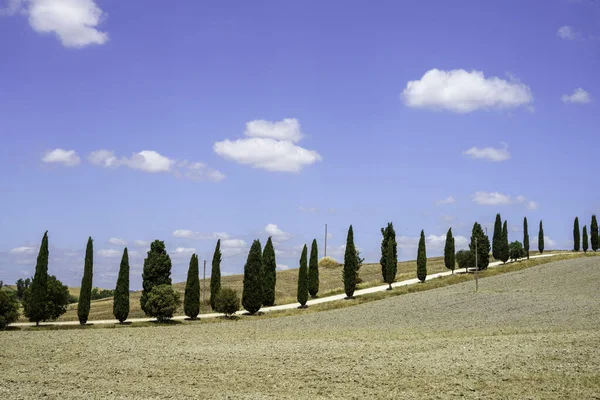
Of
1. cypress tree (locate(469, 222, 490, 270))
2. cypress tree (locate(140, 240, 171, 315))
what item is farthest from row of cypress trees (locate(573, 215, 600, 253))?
cypress tree (locate(140, 240, 171, 315))

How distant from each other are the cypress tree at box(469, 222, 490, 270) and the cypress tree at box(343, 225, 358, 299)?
69.4 ft

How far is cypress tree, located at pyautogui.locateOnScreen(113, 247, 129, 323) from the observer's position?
50281mm

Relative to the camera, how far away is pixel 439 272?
82.4 m

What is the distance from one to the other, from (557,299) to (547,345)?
22412mm

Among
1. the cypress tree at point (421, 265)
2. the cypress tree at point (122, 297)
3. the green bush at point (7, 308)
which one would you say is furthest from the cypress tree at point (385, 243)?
the green bush at point (7, 308)

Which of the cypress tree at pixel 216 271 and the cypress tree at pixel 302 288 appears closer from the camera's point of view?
the cypress tree at pixel 302 288

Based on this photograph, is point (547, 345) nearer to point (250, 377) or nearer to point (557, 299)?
point (250, 377)

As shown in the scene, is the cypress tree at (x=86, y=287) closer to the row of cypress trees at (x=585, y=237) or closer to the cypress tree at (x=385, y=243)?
the cypress tree at (x=385, y=243)

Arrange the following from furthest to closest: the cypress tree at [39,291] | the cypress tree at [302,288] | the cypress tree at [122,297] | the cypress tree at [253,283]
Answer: the cypress tree at [302,288] < the cypress tree at [253,283] < the cypress tree at [122,297] < the cypress tree at [39,291]

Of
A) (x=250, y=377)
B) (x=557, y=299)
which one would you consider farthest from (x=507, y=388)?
(x=557, y=299)

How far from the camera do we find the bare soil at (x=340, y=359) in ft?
59.4

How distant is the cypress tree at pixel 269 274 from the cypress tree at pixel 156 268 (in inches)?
536

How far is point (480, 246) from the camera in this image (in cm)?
7619

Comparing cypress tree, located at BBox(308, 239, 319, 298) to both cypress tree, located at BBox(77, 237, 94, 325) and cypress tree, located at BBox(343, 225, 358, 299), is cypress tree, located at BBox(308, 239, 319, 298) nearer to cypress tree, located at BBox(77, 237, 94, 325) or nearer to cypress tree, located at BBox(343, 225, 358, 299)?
cypress tree, located at BBox(343, 225, 358, 299)
